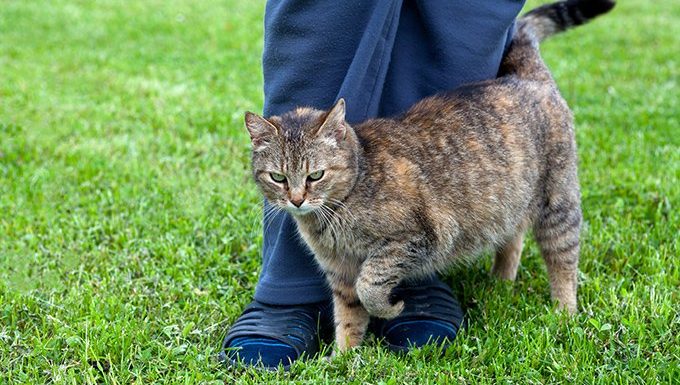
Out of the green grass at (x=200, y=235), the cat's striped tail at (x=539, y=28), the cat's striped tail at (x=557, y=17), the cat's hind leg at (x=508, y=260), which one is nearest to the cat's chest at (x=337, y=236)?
the green grass at (x=200, y=235)

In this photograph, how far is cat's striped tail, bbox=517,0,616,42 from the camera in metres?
3.85

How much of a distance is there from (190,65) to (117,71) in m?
0.68

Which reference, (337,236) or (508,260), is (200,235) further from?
(508,260)

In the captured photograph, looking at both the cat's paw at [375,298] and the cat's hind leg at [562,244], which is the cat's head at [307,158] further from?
the cat's hind leg at [562,244]

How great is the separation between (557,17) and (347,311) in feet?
5.77

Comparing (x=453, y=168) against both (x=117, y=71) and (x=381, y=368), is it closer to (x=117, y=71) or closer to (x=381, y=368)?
(x=381, y=368)

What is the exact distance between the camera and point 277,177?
313cm

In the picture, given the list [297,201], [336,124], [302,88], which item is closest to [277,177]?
[297,201]

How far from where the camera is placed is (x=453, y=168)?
3.27 meters

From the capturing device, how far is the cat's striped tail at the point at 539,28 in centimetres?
365

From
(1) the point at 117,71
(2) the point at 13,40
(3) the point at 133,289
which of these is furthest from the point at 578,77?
(2) the point at 13,40

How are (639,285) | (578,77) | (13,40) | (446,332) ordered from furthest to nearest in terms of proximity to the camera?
(13,40) < (578,77) < (639,285) < (446,332)

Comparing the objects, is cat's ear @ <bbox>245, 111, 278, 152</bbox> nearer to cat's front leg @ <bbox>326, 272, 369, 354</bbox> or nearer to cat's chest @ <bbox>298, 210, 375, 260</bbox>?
cat's chest @ <bbox>298, 210, 375, 260</bbox>

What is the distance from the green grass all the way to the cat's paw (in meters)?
0.17
